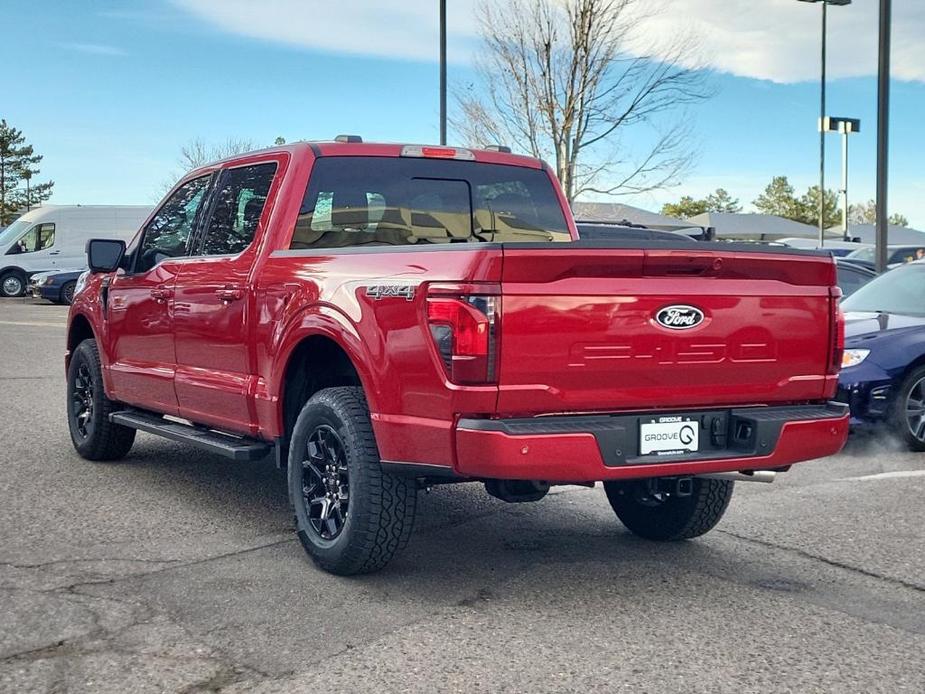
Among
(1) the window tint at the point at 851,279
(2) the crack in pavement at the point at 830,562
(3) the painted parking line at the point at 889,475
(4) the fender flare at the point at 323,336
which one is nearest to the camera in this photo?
(4) the fender flare at the point at 323,336

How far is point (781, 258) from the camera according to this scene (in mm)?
4977

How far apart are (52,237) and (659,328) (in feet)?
109

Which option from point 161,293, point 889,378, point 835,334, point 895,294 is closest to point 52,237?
point 895,294

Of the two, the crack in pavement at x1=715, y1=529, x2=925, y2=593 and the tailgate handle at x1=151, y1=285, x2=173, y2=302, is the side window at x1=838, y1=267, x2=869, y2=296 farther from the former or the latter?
the tailgate handle at x1=151, y1=285, x2=173, y2=302

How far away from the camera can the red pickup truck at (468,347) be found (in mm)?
4406

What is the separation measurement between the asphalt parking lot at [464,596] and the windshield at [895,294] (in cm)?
280

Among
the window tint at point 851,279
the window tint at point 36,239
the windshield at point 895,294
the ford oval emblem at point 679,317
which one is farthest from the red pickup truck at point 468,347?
the window tint at point 36,239

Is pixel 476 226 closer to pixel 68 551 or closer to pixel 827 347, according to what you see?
pixel 827 347

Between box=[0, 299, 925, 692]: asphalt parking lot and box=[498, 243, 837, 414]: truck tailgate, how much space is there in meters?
0.86

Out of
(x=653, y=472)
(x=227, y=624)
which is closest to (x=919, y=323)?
(x=653, y=472)

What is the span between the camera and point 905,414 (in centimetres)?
880

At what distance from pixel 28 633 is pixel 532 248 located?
7.63 ft

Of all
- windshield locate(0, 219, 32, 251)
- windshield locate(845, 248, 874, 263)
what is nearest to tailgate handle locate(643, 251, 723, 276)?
windshield locate(845, 248, 874, 263)

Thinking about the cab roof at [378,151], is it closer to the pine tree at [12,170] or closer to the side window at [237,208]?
the side window at [237,208]
